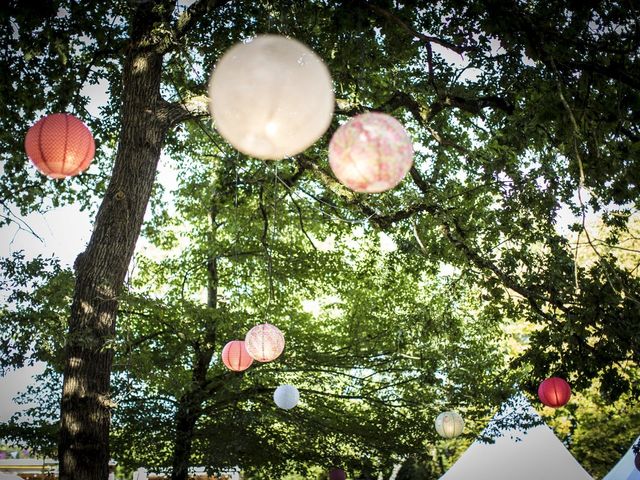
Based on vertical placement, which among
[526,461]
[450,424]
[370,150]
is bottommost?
[526,461]

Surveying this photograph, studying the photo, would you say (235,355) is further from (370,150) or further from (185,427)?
(370,150)

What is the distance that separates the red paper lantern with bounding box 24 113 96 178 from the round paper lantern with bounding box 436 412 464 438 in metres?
7.29

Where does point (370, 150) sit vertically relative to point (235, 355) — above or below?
below

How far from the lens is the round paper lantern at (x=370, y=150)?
3.18 meters

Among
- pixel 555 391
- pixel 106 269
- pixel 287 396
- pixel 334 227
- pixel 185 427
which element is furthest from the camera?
pixel 334 227

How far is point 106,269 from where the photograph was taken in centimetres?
527

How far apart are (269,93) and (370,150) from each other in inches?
27.9

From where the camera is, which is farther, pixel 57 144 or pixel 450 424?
pixel 450 424

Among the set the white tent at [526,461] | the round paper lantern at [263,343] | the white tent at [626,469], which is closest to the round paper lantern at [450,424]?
the white tent at [526,461]

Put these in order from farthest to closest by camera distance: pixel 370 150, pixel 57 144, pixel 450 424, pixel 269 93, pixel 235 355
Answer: pixel 450 424 → pixel 235 355 → pixel 57 144 → pixel 370 150 → pixel 269 93

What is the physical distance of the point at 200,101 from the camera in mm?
5676

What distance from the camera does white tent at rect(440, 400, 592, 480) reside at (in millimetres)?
11695

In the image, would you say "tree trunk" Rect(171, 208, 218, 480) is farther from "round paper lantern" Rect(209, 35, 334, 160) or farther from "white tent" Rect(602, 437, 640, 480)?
"white tent" Rect(602, 437, 640, 480)

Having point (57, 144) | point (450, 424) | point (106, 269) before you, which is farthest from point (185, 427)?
point (57, 144)
